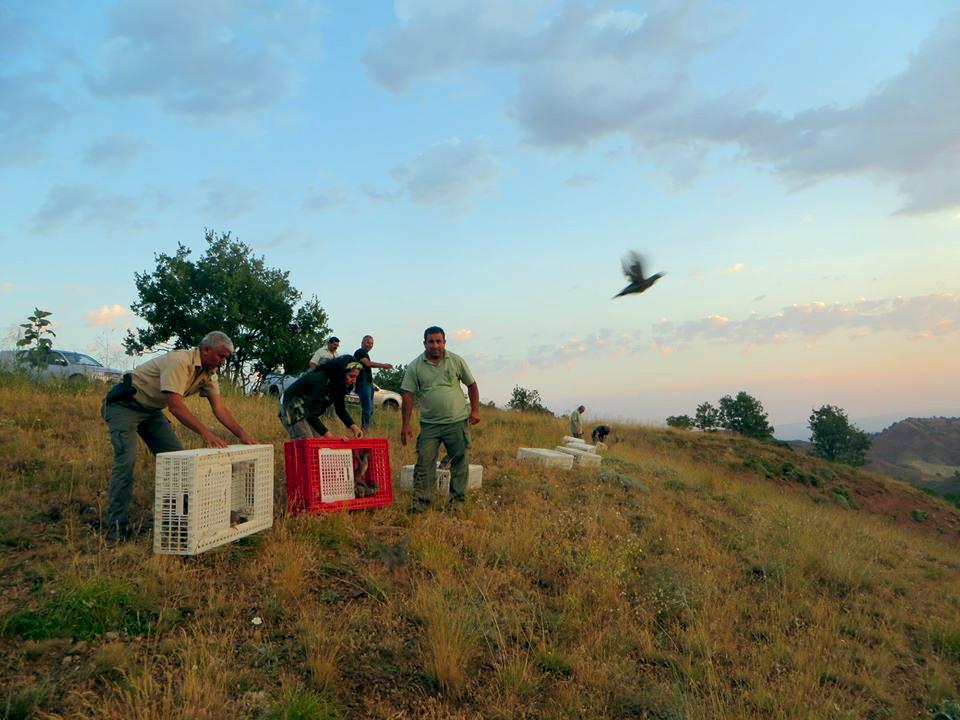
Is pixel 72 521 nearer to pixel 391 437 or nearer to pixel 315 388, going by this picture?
pixel 315 388

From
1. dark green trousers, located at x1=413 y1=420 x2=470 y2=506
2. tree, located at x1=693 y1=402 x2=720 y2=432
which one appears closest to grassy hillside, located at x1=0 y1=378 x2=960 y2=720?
dark green trousers, located at x1=413 y1=420 x2=470 y2=506

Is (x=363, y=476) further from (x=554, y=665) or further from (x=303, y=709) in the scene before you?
(x=303, y=709)

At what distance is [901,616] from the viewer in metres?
6.32

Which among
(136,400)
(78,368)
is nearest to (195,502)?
(136,400)

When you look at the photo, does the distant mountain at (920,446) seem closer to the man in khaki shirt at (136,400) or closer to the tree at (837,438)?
the tree at (837,438)

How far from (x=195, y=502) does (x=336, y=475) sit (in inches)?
69.6

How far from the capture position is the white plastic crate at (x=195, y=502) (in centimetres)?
444

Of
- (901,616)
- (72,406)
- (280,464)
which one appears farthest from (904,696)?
(72,406)

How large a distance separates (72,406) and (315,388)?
17.5ft

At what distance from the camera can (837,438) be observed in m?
52.1

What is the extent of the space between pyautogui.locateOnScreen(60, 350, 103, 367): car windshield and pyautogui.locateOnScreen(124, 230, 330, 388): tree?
6269mm

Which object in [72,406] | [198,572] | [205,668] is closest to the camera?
[205,668]

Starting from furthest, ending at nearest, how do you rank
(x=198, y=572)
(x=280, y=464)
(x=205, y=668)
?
(x=280, y=464), (x=198, y=572), (x=205, y=668)

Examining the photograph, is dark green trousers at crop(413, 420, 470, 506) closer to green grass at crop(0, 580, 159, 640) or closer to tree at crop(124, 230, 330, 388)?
green grass at crop(0, 580, 159, 640)
